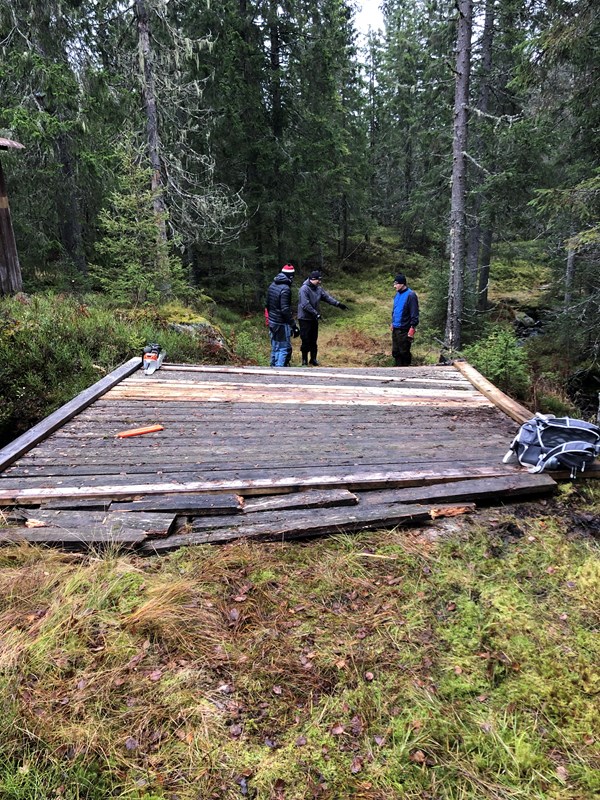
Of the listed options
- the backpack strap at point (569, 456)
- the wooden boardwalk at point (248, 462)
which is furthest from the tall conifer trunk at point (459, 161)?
the backpack strap at point (569, 456)

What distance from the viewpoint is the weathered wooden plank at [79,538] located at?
132 inches

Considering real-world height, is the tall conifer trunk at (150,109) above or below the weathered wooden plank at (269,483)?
above

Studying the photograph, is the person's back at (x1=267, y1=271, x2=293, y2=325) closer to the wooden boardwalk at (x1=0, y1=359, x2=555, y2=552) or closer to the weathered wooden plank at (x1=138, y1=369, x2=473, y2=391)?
the weathered wooden plank at (x1=138, y1=369, x2=473, y2=391)

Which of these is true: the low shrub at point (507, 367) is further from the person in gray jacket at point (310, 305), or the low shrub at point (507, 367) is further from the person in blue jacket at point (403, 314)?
the person in gray jacket at point (310, 305)

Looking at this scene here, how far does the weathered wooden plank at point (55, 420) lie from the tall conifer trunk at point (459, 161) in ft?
26.2

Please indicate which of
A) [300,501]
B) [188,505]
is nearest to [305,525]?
[300,501]

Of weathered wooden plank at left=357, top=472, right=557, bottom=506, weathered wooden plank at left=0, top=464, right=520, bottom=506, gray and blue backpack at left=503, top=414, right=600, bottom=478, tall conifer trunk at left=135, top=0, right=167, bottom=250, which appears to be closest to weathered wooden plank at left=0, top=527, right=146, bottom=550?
weathered wooden plank at left=0, top=464, right=520, bottom=506

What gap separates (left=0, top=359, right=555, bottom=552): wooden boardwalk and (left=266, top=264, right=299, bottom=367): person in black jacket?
2.56m

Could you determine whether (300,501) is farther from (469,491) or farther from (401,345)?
(401,345)

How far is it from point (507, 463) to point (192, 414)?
366 cm

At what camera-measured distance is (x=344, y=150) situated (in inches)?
691

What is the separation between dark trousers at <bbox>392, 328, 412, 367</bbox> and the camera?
940 cm

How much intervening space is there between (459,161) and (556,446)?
921cm

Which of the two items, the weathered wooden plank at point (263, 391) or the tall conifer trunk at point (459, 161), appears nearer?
the weathered wooden plank at point (263, 391)
